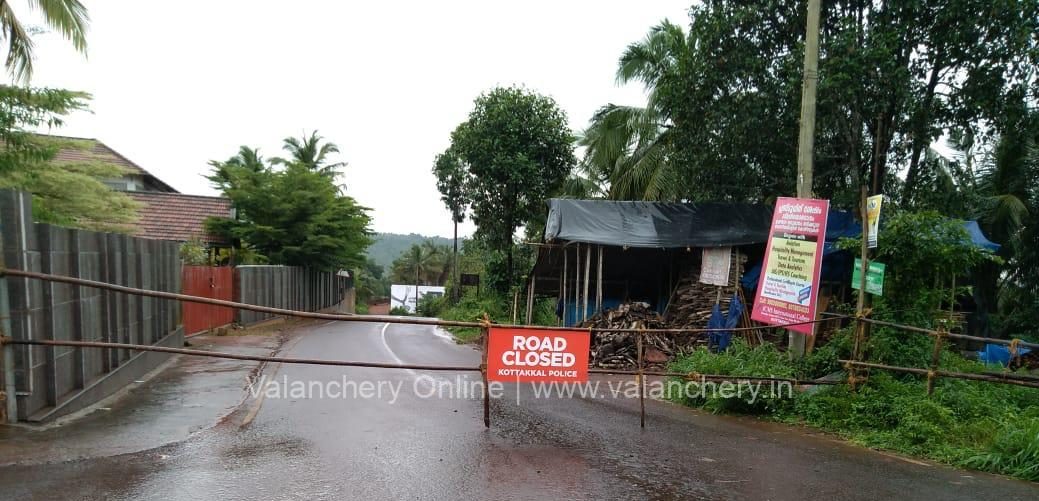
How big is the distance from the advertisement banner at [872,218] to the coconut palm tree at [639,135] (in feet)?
34.7

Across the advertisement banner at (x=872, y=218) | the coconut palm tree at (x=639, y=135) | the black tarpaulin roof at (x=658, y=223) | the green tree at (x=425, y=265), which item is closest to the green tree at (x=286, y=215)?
the coconut palm tree at (x=639, y=135)

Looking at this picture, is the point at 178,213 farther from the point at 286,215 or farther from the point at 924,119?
the point at 924,119

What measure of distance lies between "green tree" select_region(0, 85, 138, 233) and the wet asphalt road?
629 centimetres

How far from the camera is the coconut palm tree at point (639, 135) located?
66.6ft

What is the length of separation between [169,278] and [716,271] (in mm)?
11123

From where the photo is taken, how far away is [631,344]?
45.4 ft

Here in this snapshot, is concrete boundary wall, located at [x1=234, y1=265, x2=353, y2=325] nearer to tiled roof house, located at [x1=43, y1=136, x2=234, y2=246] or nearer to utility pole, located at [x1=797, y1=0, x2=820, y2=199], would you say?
tiled roof house, located at [x1=43, y1=136, x2=234, y2=246]

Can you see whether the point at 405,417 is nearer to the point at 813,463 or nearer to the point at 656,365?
the point at 813,463

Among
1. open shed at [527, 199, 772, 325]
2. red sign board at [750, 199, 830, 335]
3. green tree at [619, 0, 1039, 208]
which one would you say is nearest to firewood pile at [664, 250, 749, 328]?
open shed at [527, 199, 772, 325]

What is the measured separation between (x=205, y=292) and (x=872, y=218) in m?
16.3

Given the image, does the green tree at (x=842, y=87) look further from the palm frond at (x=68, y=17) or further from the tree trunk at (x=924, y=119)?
the palm frond at (x=68, y=17)

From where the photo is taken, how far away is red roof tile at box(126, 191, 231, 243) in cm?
2556

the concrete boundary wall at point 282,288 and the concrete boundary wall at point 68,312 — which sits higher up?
the concrete boundary wall at point 68,312

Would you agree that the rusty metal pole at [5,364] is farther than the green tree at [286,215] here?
No
